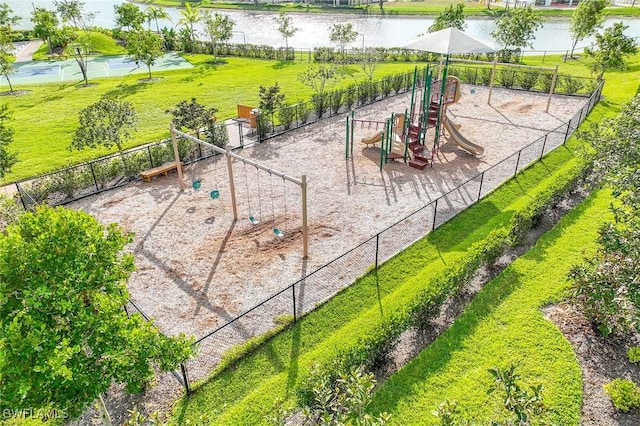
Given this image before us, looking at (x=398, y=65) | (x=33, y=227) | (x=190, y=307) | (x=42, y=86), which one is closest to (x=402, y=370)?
(x=190, y=307)

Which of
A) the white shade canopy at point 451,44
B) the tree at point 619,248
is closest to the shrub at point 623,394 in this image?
the tree at point 619,248

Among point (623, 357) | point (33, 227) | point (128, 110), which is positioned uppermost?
Answer: point (33, 227)

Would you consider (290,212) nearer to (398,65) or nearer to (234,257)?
(234,257)

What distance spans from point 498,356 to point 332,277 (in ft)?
12.9

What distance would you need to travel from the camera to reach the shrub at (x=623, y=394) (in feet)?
23.8

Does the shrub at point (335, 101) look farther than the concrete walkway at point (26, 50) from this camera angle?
No

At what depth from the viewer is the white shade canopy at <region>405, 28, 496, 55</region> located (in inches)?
641

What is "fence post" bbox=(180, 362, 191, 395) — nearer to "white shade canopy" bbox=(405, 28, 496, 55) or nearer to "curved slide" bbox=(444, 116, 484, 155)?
"curved slide" bbox=(444, 116, 484, 155)

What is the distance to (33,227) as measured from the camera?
16.8ft

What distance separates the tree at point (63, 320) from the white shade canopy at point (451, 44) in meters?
14.4

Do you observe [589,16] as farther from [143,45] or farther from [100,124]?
[100,124]

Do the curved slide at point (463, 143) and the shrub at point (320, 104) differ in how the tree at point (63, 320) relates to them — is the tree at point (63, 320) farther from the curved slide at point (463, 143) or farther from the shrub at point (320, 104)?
the shrub at point (320, 104)

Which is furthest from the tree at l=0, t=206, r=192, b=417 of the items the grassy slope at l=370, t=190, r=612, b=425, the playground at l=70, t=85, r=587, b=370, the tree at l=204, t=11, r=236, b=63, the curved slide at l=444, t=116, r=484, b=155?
the tree at l=204, t=11, r=236, b=63

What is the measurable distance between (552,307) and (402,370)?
3.96m
